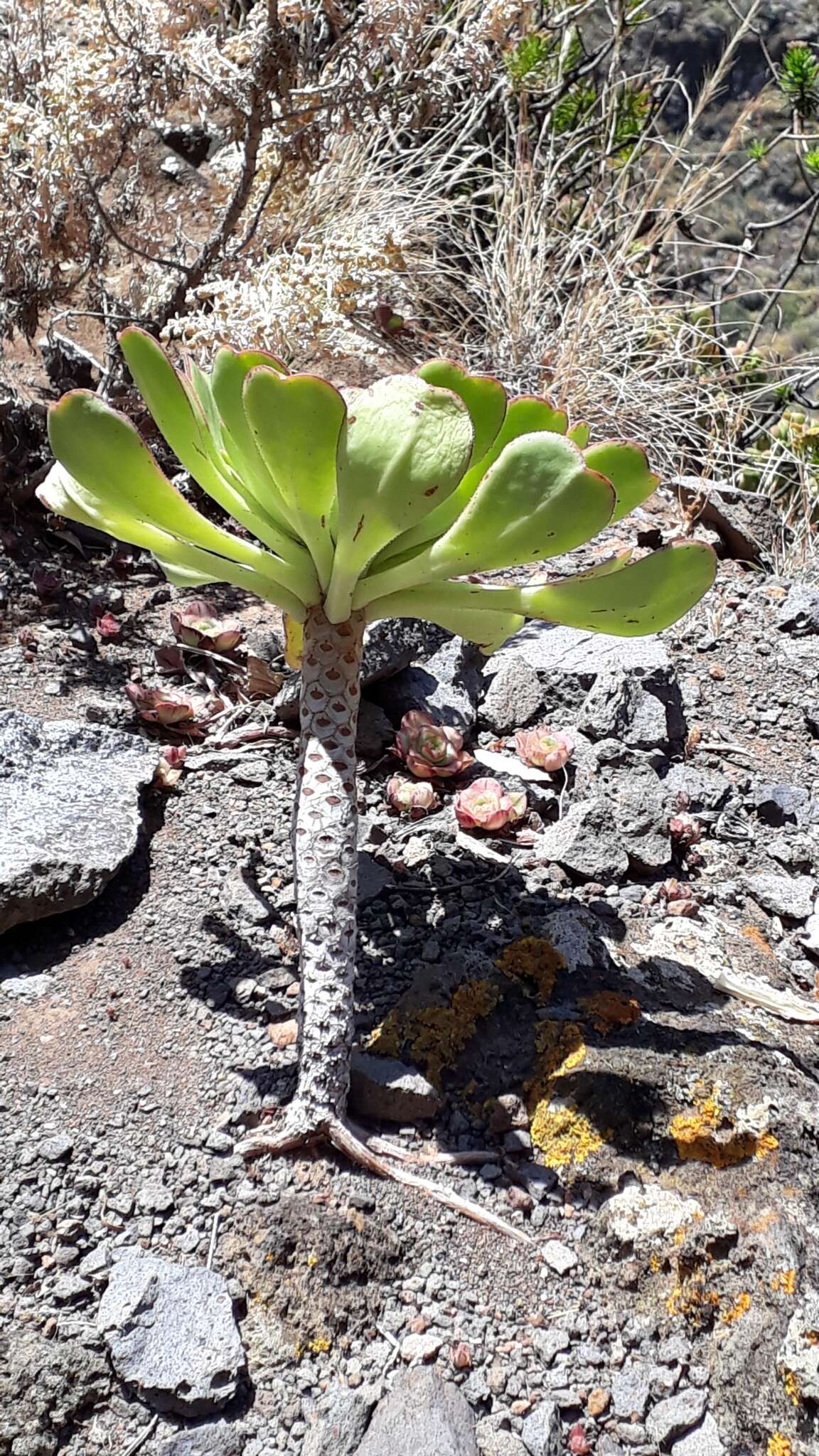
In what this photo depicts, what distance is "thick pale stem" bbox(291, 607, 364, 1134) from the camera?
1297 millimetres

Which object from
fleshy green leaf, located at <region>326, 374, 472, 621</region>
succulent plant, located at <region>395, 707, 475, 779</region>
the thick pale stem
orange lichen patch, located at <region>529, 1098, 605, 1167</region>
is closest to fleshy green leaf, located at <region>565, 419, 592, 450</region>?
fleshy green leaf, located at <region>326, 374, 472, 621</region>

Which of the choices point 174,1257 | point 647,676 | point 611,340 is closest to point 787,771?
point 647,676

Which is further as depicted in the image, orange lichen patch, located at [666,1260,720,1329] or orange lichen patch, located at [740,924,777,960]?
orange lichen patch, located at [740,924,777,960]

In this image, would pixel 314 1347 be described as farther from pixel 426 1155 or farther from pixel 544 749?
pixel 544 749

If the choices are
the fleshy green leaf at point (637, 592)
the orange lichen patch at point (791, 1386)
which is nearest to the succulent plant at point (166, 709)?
the fleshy green leaf at point (637, 592)

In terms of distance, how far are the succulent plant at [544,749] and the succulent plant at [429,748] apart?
12 cm

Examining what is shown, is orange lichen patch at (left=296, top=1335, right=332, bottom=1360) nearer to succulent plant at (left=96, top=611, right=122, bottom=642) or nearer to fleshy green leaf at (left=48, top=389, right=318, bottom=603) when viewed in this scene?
fleshy green leaf at (left=48, top=389, right=318, bottom=603)

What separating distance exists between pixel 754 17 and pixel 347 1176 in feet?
19.5

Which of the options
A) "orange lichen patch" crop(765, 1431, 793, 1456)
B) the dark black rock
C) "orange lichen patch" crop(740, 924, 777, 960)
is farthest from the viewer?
the dark black rock

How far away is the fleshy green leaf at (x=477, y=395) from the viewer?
1.35 meters

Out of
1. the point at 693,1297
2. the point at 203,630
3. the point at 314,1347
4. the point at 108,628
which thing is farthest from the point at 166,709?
the point at 693,1297

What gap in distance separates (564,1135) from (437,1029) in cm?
22

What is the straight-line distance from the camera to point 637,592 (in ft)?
4.52

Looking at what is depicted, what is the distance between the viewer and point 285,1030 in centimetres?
149
